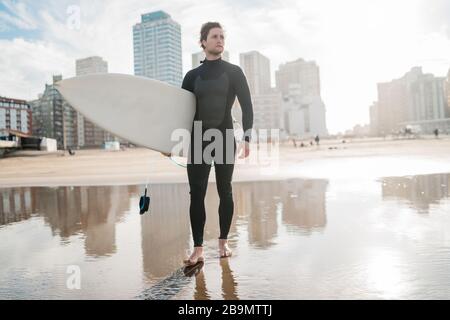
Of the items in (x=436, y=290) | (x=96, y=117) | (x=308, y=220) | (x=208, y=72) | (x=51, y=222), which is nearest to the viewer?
(x=436, y=290)

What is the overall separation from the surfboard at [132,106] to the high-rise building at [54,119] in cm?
12709

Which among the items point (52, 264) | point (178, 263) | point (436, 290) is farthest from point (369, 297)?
point (52, 264)

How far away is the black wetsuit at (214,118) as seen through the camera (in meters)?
3.40

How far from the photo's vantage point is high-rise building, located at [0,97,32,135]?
369ft

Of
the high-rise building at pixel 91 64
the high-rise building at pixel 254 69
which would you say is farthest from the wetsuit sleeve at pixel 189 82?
the high-rise building at pixel 254 69

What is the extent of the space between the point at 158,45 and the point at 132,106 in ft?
628

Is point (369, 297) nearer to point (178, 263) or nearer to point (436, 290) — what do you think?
point (436, 290)

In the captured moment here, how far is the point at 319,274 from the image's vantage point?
8.96 ft

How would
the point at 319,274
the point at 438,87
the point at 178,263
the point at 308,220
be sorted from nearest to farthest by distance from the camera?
the point at 319,274, the point at 178,263, the point at 308,220, the point at 438,87

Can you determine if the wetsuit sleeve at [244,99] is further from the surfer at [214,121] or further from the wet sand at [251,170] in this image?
the wet sand at [251,170]

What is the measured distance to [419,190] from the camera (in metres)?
6.96

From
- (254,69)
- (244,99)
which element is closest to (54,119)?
(254,69)

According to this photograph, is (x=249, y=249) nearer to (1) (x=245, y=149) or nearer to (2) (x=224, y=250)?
(2) (x=224, y=250)

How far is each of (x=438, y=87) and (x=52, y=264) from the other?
180993 millimetres
